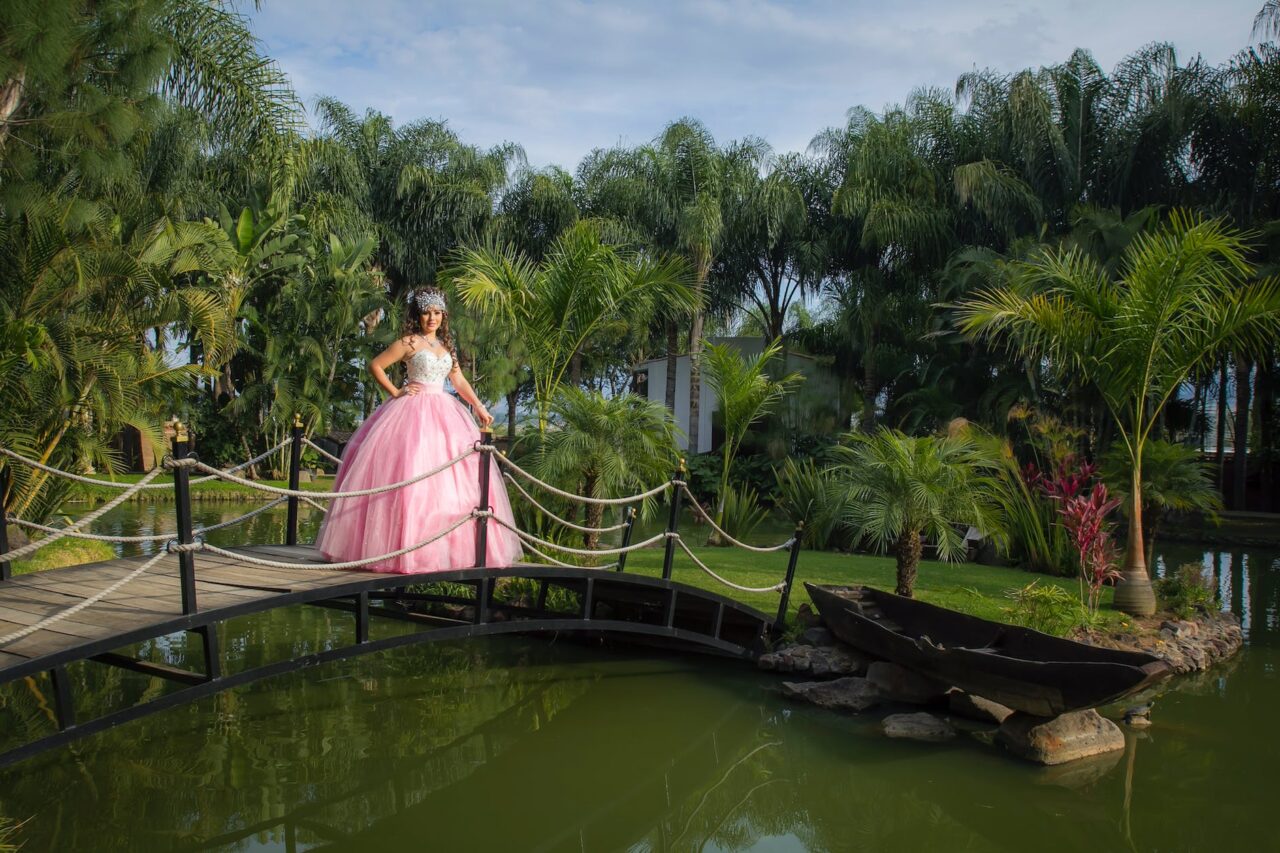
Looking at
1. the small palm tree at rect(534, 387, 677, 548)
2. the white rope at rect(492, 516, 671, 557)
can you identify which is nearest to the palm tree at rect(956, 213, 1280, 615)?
the small palm tree at rect(534, 387, 677, 548)

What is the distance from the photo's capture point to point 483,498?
6.59 m

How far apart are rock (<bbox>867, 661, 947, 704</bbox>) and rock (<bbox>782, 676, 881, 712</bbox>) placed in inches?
3.8

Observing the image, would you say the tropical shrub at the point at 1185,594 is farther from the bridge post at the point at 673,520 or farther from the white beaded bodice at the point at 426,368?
the white beaded bodice at the point at 426,368

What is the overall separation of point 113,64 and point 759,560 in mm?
9167

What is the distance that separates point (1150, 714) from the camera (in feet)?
26.6

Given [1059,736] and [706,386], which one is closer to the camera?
[1059,736]

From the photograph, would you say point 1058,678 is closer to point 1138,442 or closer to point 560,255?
point 1138,442

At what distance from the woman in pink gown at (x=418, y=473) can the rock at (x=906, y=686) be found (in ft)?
10.9

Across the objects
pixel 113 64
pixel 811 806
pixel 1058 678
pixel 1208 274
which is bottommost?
pixel 811 806

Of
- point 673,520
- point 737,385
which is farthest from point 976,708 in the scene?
point 737,385

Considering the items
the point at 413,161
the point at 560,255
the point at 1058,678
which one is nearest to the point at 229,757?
the point at 1058,678

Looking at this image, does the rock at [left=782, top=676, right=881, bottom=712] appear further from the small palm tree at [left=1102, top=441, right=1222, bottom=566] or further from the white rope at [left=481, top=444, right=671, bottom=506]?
the small palm tree at [left=1102, top=441, right=1222, bottom=566]

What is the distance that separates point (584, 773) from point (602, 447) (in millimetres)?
4546

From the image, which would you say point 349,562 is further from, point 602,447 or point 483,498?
point 602,447
